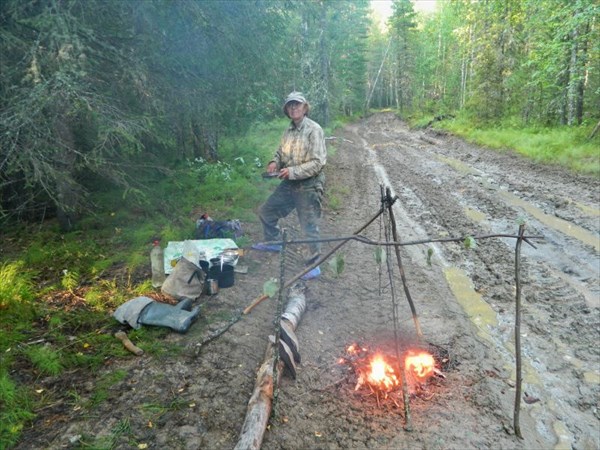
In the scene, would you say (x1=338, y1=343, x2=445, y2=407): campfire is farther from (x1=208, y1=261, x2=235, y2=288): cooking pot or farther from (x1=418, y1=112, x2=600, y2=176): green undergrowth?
(x1=418, y1=112, x2=600, y2=176): green undergrowth

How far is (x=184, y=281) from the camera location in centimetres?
475

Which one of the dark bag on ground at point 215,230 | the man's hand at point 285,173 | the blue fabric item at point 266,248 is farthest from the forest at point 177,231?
the man's hand at point 285,173

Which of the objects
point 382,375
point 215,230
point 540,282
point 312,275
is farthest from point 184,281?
point 540,282

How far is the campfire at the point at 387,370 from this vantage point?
3.50 meters

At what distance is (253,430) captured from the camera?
9.27 ft

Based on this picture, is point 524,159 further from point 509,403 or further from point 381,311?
point 509,403

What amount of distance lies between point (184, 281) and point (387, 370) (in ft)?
8.61

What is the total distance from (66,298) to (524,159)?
14.9 metres

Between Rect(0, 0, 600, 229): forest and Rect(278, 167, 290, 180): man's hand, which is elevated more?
Rect(0, 0, 600, 229): forest

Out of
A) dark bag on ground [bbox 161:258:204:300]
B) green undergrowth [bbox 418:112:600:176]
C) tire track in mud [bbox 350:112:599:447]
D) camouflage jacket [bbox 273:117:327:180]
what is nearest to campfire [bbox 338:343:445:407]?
tire track in mud [bbox 350:112:599:447]

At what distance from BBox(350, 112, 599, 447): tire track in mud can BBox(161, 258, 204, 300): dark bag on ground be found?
364 centimetres

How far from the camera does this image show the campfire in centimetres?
350

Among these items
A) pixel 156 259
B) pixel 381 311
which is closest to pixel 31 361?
pixel 156 259

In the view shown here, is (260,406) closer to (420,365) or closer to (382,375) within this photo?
(382,375)
